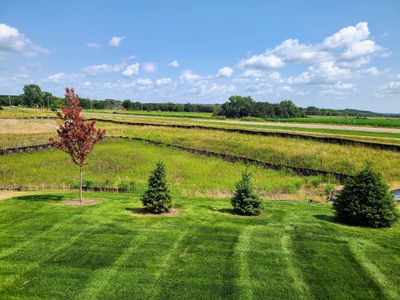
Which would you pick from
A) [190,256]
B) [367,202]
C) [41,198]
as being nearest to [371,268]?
[367,202]

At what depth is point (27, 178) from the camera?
84.4ft

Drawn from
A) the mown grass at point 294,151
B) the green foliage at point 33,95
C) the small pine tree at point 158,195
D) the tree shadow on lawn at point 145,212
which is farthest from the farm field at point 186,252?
the green foliage at point 33,95

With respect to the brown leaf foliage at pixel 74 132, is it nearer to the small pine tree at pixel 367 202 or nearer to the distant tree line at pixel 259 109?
the small pine tree at pixel 367 202

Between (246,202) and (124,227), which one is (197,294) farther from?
(246,202)

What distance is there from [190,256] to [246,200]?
5.14 m

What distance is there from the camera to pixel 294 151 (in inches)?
1542

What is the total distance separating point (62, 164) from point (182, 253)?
80.2 ft

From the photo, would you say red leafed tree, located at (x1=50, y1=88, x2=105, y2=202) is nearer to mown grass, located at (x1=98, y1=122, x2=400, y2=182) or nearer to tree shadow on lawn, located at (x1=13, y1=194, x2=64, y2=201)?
tree shadow on lawn, located at (x1=13, y1=194, x2=64, y2=201)

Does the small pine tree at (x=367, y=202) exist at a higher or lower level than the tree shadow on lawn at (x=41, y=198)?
higher

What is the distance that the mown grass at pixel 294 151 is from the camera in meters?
32.6

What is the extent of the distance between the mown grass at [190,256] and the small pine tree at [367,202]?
1.74 ft

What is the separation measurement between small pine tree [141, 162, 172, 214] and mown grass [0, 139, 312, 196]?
7.29 metres

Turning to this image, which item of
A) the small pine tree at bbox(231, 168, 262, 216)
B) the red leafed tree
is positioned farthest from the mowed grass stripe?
the red leafed tree

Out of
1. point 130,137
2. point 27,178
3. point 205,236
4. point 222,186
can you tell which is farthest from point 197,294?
point 130,137
